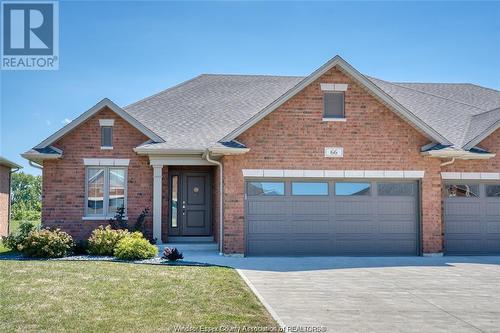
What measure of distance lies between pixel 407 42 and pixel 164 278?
34.2ft

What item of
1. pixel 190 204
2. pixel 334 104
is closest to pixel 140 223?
pixel 190 204

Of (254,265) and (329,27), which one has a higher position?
(329,27)

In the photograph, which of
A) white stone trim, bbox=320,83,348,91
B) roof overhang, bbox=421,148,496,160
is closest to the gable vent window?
white stone trim, bbox=320,83,348,91

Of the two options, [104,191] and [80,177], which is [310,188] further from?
[80,177]

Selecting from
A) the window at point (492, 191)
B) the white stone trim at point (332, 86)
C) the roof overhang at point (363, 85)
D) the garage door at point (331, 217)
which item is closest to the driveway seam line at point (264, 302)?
the garage door at point (331, 217)

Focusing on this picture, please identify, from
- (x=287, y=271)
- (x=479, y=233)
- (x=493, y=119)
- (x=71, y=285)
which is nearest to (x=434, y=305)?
(x=287, y=271)

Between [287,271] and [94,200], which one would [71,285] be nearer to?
[287,271]

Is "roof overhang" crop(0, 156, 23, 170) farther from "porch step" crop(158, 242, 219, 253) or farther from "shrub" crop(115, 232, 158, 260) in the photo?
"shrub" crop(115, 232, 158, 260)

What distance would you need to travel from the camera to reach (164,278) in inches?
436

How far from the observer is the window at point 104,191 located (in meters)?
17.5

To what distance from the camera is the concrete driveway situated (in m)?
7.90

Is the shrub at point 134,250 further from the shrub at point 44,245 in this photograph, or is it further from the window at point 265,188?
the window at point 265,188

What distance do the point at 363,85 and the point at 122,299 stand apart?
10.0 meters

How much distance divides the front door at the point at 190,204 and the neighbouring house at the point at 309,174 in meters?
0.29
